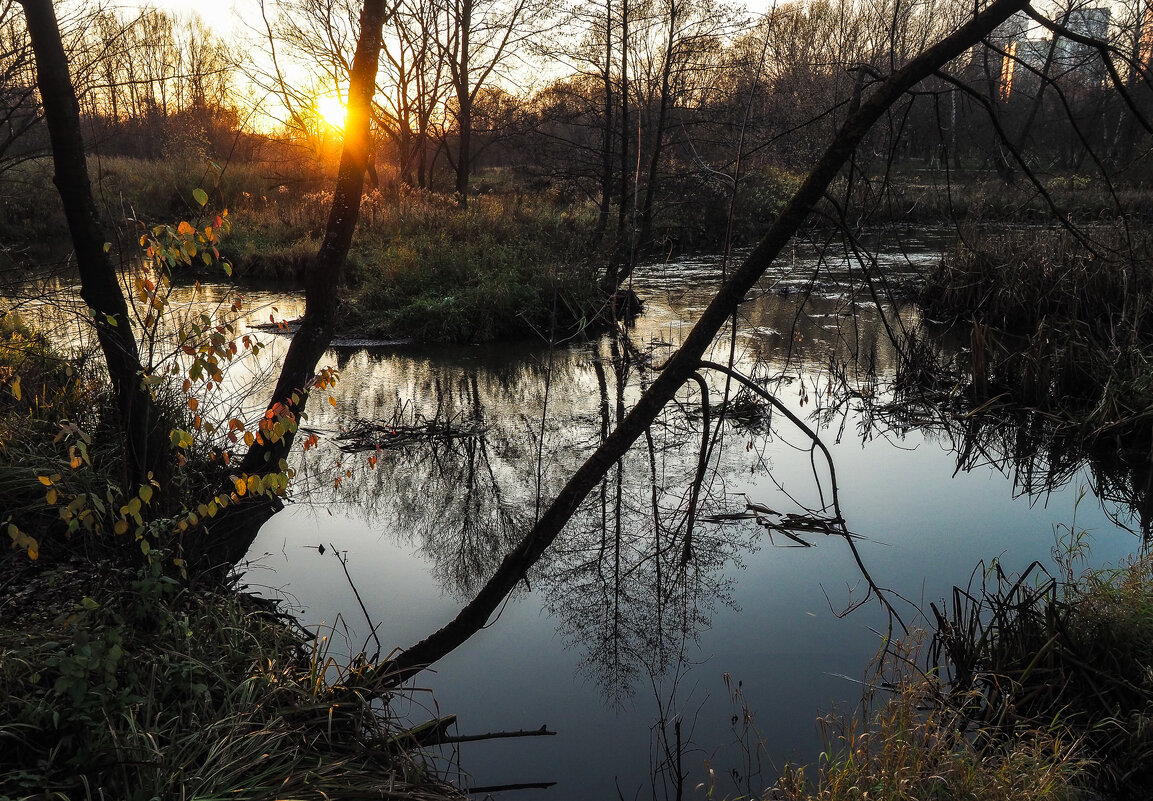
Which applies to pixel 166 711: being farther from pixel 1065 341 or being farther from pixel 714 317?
pixel 1065 341

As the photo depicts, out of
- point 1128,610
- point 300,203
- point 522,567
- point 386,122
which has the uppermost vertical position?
point 386,122

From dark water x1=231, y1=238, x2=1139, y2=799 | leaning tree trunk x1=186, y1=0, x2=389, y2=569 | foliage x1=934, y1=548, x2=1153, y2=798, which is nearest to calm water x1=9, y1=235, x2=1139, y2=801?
dark water x1=231, y1=238, x2=1139, y2=799

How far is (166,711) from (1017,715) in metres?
3.34

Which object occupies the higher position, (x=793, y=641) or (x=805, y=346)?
(x=805, y=346)

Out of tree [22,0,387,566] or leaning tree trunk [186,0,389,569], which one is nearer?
tree [22,0,387,566]

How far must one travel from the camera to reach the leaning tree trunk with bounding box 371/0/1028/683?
241cm

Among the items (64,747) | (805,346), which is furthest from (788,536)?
(805,346)

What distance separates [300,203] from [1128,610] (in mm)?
20263

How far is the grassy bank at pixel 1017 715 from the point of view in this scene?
2814 millimetres

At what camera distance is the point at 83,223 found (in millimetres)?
4059

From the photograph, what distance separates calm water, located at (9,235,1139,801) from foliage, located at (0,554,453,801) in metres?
0.40

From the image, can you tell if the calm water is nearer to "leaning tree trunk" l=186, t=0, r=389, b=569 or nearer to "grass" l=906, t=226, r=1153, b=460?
"leaning tree trunk" l=186, t=0, r=389, b=569

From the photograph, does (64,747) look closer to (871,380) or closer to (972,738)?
(972,738)

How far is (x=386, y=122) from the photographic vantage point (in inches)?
955
